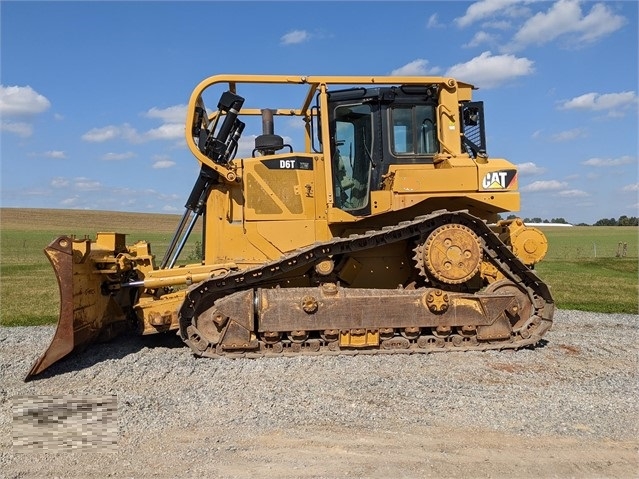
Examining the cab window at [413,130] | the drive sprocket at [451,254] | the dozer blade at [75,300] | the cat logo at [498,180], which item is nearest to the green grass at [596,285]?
the cat logo at [498,180]

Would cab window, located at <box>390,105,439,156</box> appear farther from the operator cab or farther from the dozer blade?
the dozer blade

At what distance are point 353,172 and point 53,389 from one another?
473cm

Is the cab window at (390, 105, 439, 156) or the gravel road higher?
the cab window at (390, 105, 439, 156)

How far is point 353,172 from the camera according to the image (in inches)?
328

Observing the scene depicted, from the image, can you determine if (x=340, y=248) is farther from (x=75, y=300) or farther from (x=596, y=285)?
(x=596, y=285)

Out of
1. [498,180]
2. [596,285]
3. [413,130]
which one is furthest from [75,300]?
[596,285]

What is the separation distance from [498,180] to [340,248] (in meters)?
2.34

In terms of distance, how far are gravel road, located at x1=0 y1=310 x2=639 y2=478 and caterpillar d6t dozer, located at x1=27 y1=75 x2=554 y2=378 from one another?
1.38 ft

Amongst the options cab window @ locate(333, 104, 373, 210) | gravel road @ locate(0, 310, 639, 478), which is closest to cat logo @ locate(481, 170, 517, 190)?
cab window @ locate(333, 104, 373, 210)

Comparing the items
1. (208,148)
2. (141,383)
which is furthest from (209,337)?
(208,148)

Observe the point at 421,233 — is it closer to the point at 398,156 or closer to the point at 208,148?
the point at 398,156

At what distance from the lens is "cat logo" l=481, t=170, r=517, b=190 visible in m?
7.80

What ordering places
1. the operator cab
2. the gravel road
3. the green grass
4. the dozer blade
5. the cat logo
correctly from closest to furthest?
the gravel road < the dozer blade < the cat logo < the operator cab < the green grass

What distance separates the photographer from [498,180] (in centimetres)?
782
